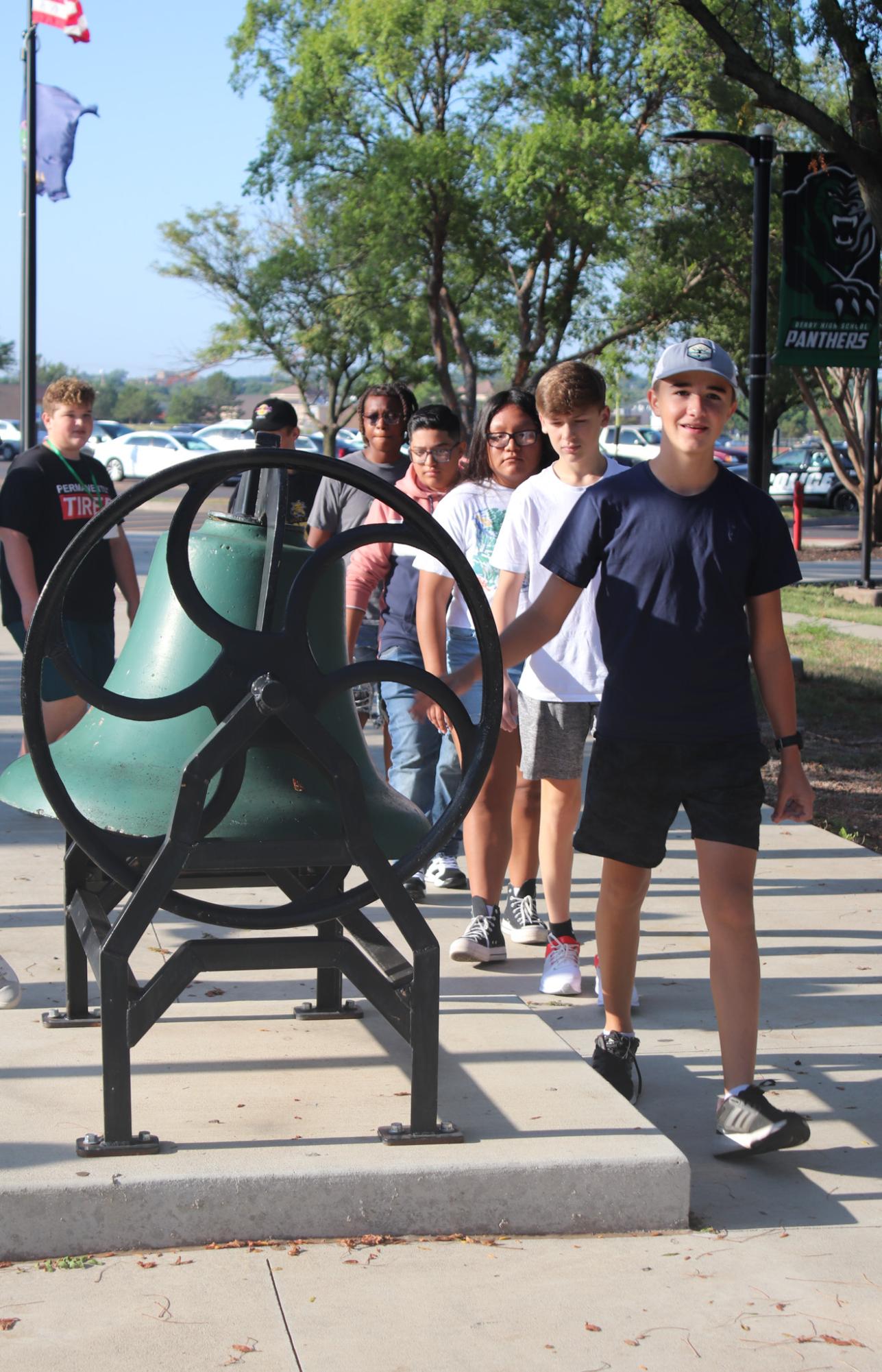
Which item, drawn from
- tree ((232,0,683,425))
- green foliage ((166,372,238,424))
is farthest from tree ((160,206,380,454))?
Answer: green foliage ((166,372,238,424))

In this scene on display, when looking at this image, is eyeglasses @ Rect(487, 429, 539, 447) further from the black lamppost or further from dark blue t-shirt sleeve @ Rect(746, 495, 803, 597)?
the black lamppost

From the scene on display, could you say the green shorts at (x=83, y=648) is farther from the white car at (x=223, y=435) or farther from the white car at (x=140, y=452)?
the white car at (x=223, y=435)

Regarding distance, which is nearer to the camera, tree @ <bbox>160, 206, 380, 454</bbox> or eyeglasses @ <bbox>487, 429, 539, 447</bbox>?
eyeglasses @ <bbox>487, 429, 539, 447</bbox>

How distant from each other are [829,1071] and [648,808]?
1004mm

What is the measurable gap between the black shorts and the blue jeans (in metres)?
1.84

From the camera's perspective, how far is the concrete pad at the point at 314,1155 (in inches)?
117

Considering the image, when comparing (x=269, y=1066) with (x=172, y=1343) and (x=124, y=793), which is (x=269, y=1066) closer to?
(x=124, y=793)

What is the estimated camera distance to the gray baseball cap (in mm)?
3469

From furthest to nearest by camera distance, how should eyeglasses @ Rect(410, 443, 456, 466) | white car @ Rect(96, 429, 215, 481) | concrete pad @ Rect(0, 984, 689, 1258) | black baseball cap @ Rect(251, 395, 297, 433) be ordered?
white car @ Rect(96, 429, 215, 481)
black baseball cap @ Rect(251, 395, 297, 433)
eyeglasses @ Rect(410, 443, 456, 466)
concrete pad @ Rect(0, 984, 689, 1258)

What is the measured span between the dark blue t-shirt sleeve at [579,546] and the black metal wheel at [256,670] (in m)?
0.40

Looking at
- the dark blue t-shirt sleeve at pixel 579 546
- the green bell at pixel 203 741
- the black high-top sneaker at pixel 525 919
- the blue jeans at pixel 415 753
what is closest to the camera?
the green bell at pixel 203 741

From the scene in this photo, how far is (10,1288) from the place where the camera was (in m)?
2.81

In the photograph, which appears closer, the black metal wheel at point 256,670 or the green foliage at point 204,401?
the black metal wheel at point 256,670

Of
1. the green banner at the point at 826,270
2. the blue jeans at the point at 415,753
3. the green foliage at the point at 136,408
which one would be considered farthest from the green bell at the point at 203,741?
the green foliage at the point at 136,408
